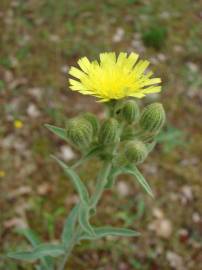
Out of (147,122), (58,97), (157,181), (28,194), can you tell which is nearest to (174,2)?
(58,97)

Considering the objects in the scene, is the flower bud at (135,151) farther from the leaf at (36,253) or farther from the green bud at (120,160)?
the leaf at (36,253)

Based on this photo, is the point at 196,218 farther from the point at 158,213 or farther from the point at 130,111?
the point at 130,111

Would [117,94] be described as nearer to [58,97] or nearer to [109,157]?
[109,157]

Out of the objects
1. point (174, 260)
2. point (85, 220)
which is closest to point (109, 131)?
point (85, 220)

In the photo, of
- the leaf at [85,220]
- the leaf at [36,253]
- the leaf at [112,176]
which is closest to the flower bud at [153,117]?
the leaf at [112,176]

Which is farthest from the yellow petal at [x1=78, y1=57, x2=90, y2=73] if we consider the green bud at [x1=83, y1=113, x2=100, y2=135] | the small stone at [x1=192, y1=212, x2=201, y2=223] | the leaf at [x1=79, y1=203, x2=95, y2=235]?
the small stone at [x1=192, y1=212, x2=201, y2=223]

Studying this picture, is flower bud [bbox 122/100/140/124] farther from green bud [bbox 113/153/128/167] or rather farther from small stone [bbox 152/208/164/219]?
small stone [bbox 152/208/164/219]
